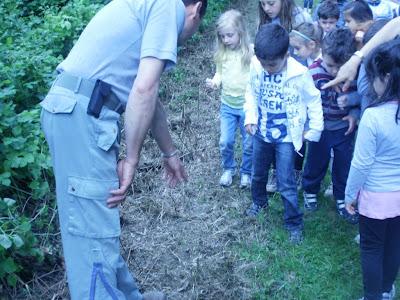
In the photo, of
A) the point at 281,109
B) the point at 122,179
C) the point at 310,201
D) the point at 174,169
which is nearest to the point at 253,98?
the point at 281,109

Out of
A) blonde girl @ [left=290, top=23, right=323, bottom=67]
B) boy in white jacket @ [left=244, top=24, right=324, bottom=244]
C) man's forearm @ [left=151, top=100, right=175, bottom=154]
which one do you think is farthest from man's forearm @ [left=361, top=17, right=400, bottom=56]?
man's forearm @ [left=151, top=100, right=175, bottom=154]

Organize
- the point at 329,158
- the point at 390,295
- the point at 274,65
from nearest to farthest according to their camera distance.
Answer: the point at 390,295 < the point at 274,65 < the point at 329,158

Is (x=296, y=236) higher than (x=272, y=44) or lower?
lower

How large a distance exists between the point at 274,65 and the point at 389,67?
1046 millimetres

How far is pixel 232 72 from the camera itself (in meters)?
4.45

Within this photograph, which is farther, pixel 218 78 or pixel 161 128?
pixel 218 78

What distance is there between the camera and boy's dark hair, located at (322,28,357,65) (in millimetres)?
3641

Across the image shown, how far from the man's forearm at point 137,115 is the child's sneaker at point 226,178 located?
2469 millimetres

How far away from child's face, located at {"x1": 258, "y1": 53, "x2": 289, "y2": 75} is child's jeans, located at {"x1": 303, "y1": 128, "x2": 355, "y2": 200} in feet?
2.25

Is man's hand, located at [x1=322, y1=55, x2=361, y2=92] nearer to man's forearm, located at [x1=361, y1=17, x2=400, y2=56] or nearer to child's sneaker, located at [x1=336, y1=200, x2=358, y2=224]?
man's forearm, located at [x1=361, y1=17, x2=400, y2=56]

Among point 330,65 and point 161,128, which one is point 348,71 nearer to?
point 330,65

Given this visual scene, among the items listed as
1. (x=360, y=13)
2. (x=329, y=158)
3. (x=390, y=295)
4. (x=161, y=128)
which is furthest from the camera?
(x=360, y=13)

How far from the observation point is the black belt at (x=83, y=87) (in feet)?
7.47

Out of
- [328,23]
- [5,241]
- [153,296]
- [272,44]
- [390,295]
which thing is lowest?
[390,295]
